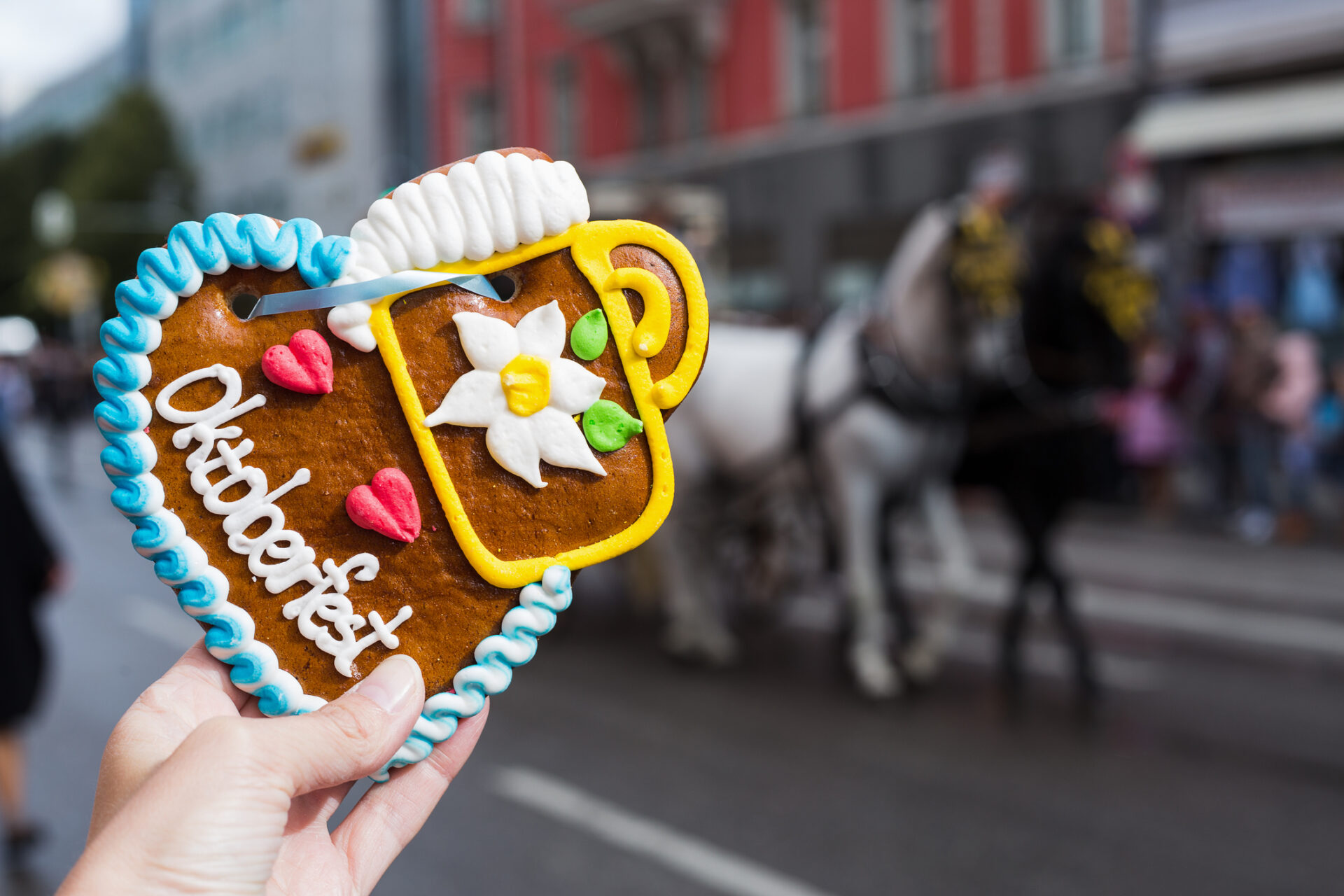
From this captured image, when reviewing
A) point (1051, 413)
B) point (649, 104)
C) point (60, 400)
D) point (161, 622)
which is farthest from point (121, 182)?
point (1051, 413)

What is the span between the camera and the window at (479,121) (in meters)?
3.89

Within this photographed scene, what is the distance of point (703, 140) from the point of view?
1553cm

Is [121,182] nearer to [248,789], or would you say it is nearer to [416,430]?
[416,430]

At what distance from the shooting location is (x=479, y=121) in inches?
161

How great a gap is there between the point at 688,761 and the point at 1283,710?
9.22ft

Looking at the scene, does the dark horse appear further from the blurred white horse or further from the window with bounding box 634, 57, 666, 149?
the window with bounding box 634, 57, 666, 149

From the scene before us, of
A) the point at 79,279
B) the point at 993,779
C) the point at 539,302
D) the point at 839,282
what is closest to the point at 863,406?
the point at 993,779

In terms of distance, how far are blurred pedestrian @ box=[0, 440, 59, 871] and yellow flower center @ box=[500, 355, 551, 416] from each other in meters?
3.33

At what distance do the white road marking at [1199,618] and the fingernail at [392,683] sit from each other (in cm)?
483

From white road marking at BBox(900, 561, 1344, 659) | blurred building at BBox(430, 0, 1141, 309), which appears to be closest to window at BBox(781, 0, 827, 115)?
blurred building at BBox(430, 0, 1141, 309)

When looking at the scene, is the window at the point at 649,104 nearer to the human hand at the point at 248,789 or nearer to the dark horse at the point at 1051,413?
the dark horse at the point at 1051,413

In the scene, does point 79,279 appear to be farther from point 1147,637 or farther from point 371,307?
point 371,307

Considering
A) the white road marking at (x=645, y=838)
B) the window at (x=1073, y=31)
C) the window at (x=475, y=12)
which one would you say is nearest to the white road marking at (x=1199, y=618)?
the white road marking at (x=645, y=838)

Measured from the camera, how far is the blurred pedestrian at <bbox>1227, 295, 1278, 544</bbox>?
9484 mm
